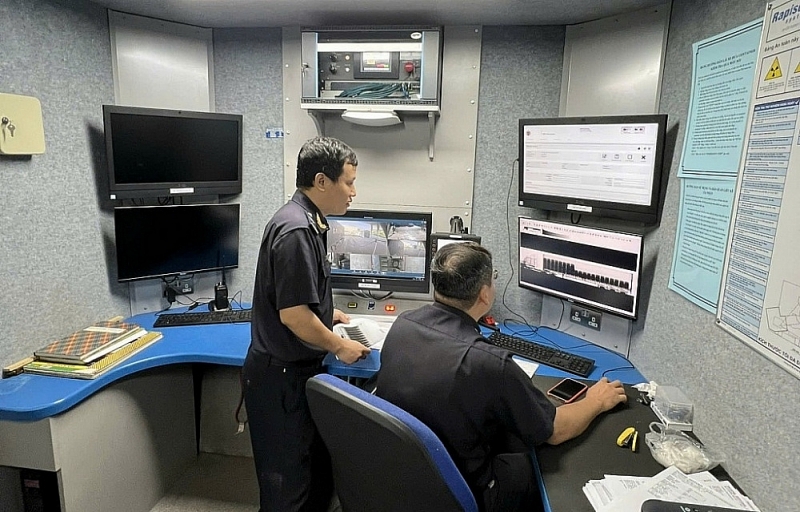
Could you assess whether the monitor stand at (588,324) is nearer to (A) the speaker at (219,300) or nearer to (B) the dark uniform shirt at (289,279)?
(B) the dark uniform shirt at (289,279)

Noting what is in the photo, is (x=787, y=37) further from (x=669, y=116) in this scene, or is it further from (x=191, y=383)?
(x=191, y=383)

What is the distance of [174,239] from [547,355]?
152cm

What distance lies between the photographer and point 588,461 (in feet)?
3.75

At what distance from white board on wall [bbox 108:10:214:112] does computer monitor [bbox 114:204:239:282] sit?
0.48 metres

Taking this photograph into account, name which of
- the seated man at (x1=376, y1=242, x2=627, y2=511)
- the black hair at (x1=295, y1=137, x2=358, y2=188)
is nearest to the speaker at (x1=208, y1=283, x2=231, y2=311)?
the black hair at (x1=295, y1=137, x2=358, y2=188)

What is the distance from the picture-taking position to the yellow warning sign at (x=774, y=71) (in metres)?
1.01

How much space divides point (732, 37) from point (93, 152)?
2110mm

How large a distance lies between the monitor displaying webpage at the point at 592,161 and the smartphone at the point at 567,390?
614 mm

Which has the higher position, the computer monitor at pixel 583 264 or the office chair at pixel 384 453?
the computer monitor at pixel 583 264

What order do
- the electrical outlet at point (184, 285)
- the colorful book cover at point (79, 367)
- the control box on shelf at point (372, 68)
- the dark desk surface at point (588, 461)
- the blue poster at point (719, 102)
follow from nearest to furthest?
the dark desk surface at point (588, 461) < the blue poster at point (719, 102) < the colorful book cover at point (79, 367) < the control box on shelf at point (372, 68) < the electrical outlet at point (184, 285)

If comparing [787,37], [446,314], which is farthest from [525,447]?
[787,37]

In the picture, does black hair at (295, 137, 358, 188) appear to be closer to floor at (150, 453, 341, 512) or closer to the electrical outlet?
the electrical outlet

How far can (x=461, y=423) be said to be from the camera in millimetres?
1110

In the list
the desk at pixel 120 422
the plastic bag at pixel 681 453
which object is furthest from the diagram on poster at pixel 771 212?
the desk at pixel 120 422
